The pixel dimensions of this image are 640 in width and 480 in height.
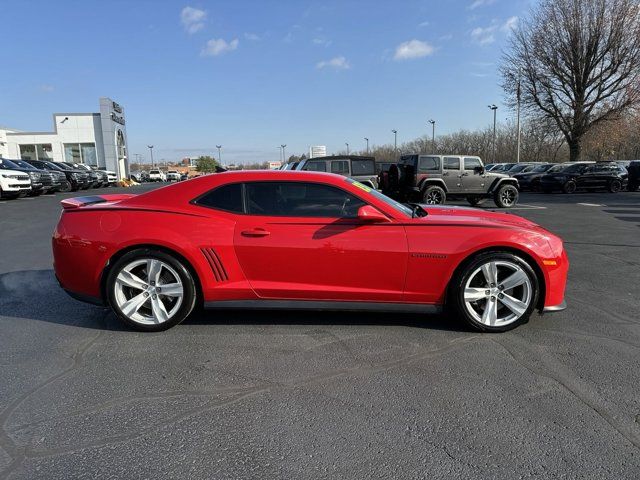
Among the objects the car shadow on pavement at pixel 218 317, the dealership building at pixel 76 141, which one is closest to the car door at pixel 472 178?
the car shadow on pavement at pixel 218 317

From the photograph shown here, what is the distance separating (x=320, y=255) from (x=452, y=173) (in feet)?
42.0

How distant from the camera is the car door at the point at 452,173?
1549 cm

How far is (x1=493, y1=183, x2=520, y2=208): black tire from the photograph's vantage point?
1576 centimetres

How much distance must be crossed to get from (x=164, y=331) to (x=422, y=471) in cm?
264

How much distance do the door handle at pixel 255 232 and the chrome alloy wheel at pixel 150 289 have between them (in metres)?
0.71

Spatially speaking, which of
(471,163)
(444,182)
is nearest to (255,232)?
(444,182)

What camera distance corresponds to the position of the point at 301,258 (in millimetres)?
3828

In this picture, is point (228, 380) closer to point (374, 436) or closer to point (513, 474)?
point (374, 436)

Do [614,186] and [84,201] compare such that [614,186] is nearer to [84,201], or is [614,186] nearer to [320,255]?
[320,255]

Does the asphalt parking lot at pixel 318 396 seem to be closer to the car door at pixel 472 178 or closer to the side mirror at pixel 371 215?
the side mirror at pixel 371 215

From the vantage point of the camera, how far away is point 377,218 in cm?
383

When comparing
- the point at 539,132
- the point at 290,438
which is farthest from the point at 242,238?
the point at 539,132

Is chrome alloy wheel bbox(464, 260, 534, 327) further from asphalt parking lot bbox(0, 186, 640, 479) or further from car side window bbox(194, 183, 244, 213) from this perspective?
car side window bbox(194, 183, 244, 213)

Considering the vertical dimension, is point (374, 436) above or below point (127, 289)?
below
